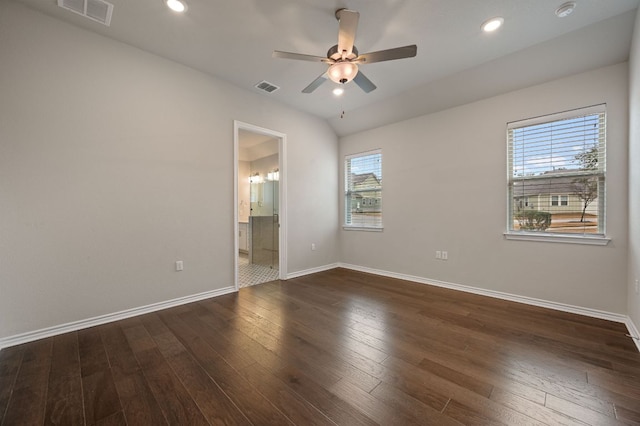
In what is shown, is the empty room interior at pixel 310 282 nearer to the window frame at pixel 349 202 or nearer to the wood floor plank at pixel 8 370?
the wood floor plank at pixel 8 370

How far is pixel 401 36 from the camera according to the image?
259 cm

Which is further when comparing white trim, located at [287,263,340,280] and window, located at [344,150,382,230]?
window, located at [344,150,382,230]

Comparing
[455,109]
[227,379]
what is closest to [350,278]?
[227,379]

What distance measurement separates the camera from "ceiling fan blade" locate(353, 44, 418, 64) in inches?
82.1

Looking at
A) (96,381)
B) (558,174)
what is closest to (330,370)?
(96,381)

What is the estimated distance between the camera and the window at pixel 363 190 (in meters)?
4.83

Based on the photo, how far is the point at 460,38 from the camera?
262cm

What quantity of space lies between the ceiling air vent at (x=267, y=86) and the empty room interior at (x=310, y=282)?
38mm

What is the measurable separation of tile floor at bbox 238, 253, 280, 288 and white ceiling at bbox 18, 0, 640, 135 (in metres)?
3.11

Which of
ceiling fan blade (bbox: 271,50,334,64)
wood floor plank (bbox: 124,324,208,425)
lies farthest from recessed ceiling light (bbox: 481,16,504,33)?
wood floor plank (bbox: 124,324,208,425)

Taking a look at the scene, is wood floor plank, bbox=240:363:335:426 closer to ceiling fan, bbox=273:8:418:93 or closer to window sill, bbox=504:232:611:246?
ceiling fan, bbox=273:8:418:93

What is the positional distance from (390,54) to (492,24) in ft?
3.80

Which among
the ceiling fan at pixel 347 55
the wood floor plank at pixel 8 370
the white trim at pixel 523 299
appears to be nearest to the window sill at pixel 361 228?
the white trim at pixel 523 299

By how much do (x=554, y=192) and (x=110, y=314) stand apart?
529 centimetres
